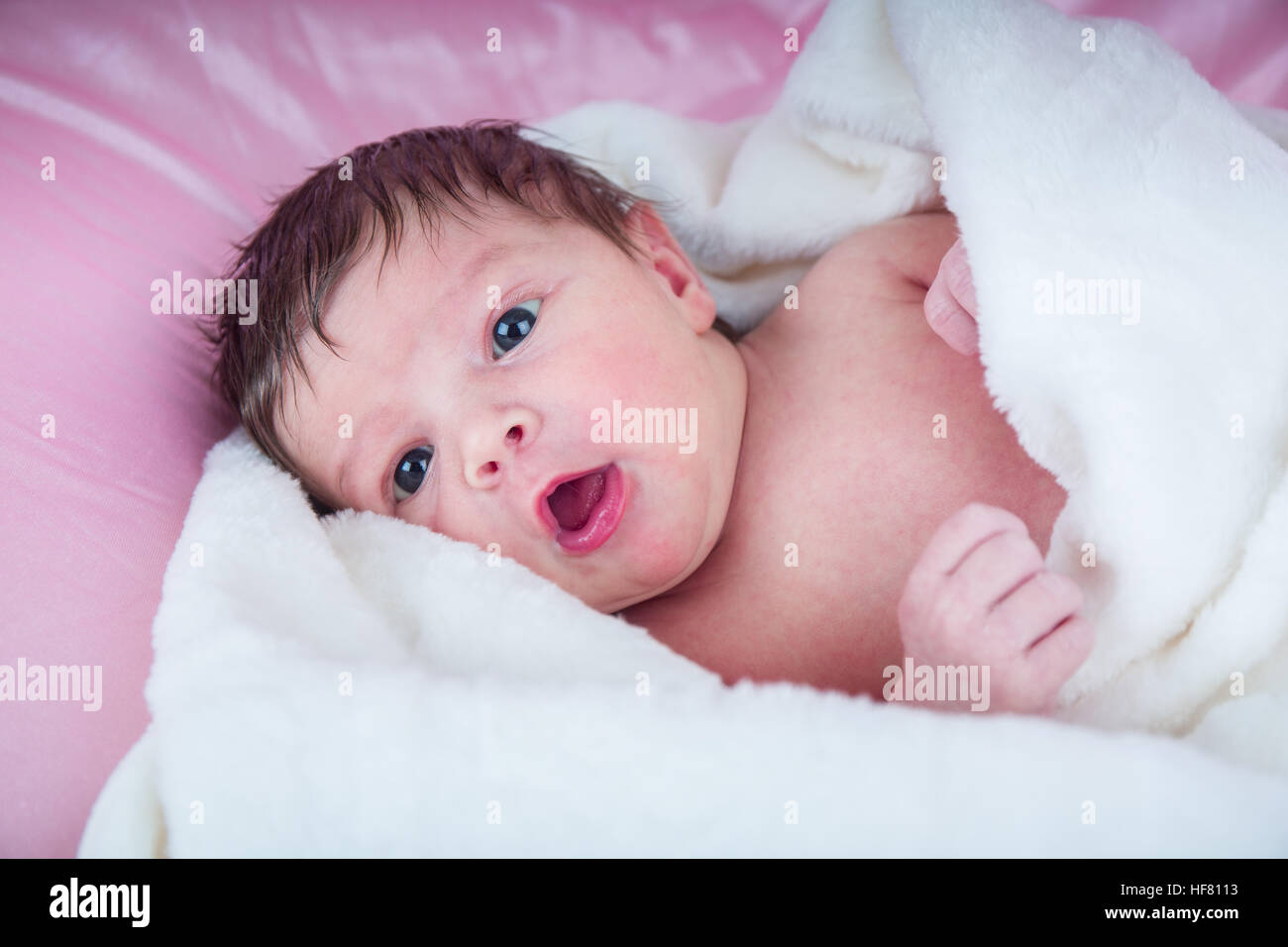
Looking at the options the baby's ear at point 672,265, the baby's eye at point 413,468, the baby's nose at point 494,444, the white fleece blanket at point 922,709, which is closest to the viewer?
the white fleece blanket at point 922,709

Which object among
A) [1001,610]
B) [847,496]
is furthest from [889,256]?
[1001,610]

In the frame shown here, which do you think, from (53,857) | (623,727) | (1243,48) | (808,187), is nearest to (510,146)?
(808,187)

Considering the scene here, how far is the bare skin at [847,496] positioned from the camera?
42.0 inches

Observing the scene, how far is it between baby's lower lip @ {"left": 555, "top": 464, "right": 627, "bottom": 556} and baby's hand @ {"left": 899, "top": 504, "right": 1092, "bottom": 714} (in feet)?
1.00

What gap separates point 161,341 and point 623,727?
0.82 m

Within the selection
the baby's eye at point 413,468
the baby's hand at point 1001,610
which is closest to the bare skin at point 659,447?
the baby's eye at point 413,468

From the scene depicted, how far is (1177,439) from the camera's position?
2.99 feet

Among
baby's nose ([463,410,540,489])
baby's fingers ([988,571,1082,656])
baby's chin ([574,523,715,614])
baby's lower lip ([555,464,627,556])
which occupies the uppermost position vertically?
baby's nose ([463,410,540,489])

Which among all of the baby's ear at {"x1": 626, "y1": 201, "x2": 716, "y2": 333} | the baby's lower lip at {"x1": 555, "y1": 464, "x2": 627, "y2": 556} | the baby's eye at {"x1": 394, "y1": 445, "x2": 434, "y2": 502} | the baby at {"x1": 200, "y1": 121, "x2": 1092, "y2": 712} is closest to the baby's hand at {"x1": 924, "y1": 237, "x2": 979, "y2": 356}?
the baby at {"x1": 200, "y1": 121, "x2": 1092, "y2": 712}

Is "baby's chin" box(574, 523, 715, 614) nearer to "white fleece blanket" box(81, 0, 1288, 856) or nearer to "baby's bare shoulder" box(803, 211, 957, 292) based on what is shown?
"white fleece blanket" box(81, 0, 1288, 856)

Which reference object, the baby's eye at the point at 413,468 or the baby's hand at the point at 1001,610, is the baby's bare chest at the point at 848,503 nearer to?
the baby's hand at the point at 1001,610

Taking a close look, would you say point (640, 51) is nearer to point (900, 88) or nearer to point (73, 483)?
point (900, 88)

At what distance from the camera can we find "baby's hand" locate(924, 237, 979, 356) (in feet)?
3.45

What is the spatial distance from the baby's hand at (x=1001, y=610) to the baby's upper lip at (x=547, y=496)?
34cm
